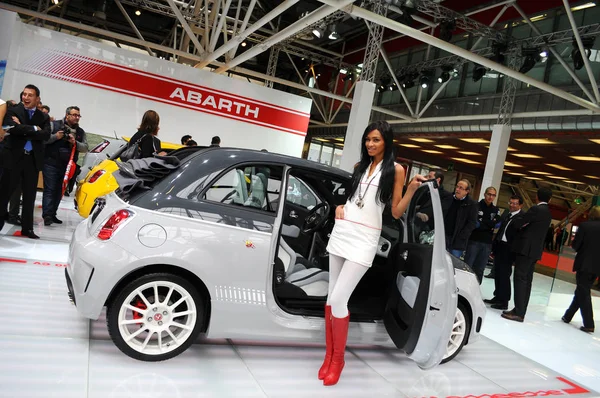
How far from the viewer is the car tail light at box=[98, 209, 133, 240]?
2619mm

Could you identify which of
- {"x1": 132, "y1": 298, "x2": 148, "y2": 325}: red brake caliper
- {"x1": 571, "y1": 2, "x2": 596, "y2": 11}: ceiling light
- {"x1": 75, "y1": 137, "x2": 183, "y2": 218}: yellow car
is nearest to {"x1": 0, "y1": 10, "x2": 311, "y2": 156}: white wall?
{"x1": 75, "y1": 137, "x2": 183, "y2": 218}: yellow car

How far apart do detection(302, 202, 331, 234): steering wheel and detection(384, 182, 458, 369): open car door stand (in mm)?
715

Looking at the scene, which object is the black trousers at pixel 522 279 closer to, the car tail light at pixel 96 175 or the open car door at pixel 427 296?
the open car door at pixel 427 296

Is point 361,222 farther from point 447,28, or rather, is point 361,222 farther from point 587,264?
point 447,28

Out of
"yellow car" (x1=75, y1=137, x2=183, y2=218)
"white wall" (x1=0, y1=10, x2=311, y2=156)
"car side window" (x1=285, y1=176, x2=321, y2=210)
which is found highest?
"white wall" (x1=0, y1=10, x2=311, y2=156)

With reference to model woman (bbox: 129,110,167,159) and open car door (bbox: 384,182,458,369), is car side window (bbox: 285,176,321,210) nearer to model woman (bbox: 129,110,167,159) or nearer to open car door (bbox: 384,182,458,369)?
open car door (bbox: 384,182,458,369)

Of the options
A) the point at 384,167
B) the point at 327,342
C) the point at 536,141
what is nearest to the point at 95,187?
the point at 327,342

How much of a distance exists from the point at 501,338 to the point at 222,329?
3.29 m

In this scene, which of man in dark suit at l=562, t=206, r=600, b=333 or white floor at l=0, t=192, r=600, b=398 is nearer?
white floor at l=0, t=192, r=600, b=398

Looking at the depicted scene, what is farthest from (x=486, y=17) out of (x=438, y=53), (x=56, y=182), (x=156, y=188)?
(x=156, y=188)

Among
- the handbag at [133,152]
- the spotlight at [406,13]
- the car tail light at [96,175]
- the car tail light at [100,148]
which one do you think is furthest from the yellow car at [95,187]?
the spotlight at [406,13]

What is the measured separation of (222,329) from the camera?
109 inches

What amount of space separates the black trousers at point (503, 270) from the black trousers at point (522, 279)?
388mm

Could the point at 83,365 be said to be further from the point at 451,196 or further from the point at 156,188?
the point at 451,196
